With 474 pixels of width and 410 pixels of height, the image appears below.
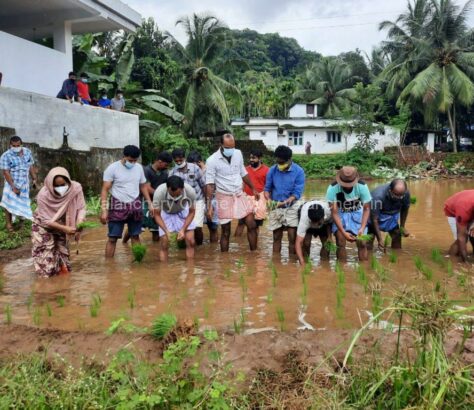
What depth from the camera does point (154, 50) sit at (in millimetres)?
29203

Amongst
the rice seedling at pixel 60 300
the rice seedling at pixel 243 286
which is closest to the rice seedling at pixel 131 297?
the rice seedling at pixel 60 300

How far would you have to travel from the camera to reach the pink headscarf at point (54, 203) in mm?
5867

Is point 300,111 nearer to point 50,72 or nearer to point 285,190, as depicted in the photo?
point 50,72

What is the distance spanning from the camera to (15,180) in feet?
27.3

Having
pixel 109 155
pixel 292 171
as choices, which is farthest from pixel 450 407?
pixel 109 155

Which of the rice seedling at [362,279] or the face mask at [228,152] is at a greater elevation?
the face mask at [228,152]

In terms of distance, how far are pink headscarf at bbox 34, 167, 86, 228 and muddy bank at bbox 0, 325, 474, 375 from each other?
7.53 ft

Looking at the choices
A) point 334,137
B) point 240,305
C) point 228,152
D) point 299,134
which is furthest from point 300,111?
point 240,305

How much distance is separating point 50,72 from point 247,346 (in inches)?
482

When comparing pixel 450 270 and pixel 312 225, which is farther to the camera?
pixel 312 225

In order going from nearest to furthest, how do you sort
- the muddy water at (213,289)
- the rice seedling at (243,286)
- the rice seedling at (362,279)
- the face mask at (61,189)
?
the muddy water at (213,289), the rice seedling at (243,286), the rice seedling at (362,279), the face mask at (61,189)

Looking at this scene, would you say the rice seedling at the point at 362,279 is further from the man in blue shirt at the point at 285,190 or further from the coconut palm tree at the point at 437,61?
the coconut palm tree at the point at 437,61

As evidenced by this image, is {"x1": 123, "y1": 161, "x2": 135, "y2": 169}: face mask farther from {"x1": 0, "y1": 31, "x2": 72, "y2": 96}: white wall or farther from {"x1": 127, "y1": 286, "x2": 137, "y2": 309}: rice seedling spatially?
{"x1": 0, "y1": 31, "x2": 72, "y2": 96}: white wall

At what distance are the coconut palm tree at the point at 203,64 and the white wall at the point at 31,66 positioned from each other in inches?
530
